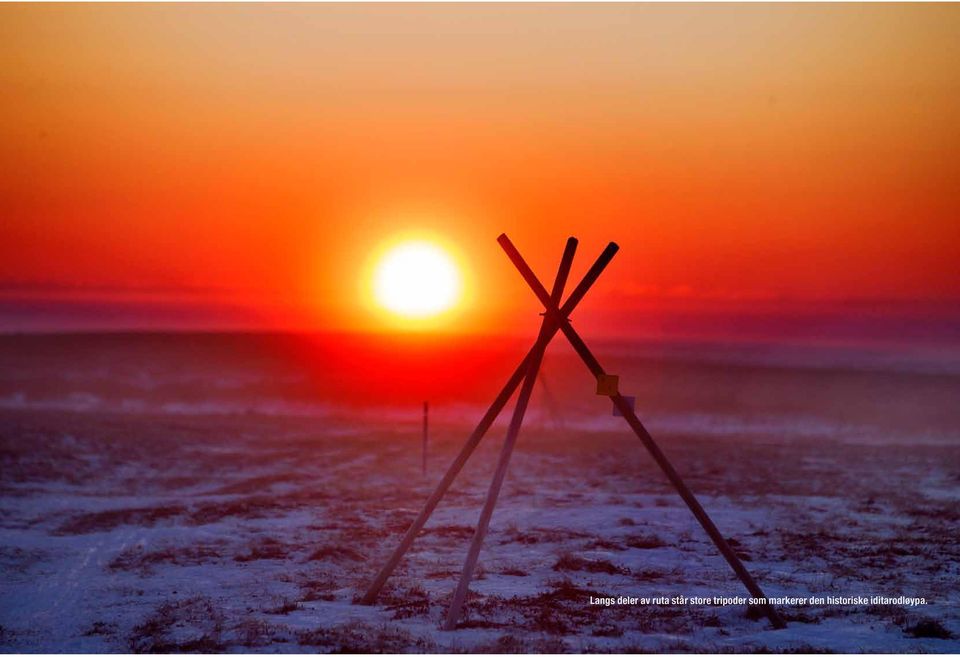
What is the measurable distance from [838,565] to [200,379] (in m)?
55.9

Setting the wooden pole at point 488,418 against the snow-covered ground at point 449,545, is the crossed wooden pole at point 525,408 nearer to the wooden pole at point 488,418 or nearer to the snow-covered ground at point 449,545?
the wooden pole at point 488,418

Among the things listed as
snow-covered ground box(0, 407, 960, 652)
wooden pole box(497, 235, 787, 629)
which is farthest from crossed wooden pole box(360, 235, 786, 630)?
snow-covered ground box(0, 407, 960, 652)

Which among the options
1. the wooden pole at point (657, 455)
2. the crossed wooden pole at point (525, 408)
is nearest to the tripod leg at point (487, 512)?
the crossed wooden pole at point (525, 408)

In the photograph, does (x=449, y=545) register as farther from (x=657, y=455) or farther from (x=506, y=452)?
(x=657, y=455)

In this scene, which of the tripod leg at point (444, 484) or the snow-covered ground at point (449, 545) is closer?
the snow-covered ground at point (449, 545)

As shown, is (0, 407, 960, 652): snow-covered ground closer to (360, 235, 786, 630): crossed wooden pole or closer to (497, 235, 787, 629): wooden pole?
(497, 235, 787, 629): wooden pole

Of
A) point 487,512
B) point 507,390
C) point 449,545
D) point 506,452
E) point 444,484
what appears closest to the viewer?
point 487,512

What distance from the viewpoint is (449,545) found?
17.3 meters

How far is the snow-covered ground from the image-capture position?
11.6 metres

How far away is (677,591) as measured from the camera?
543 inches

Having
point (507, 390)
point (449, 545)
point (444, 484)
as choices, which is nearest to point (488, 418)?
point (507, 390)

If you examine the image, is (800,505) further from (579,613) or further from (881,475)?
(579,613)

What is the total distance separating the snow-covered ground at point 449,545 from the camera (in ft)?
38.2

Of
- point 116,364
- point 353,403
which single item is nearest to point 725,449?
point 353,403
